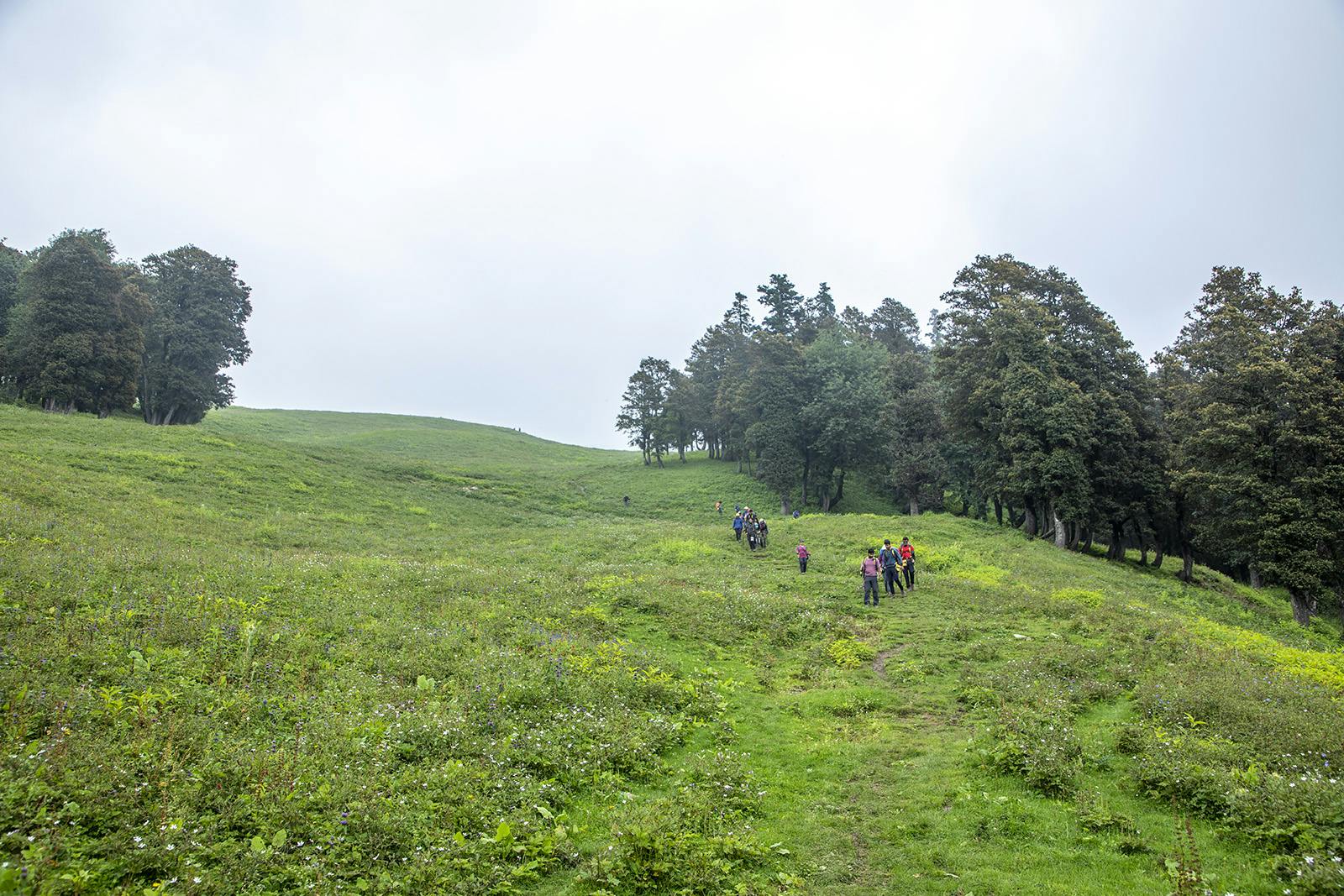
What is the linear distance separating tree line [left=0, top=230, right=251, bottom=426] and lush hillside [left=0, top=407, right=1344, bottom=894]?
35086 mm

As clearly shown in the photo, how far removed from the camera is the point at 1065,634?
740 inches

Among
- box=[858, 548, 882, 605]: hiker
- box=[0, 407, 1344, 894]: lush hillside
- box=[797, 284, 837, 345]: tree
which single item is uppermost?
box=[797, 284, 837, 345]: tree

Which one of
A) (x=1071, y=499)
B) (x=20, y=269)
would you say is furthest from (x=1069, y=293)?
(x=20, y=269)

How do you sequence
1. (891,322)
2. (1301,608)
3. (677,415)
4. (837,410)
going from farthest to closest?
(891,322), (677,415), (837,410), (1301,608)

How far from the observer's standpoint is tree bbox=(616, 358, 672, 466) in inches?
3248

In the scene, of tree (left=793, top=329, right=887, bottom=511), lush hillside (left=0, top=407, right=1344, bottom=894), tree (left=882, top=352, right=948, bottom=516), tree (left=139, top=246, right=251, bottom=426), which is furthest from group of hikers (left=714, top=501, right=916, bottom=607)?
tree (left=139, top=246, right=251, bottom=426)

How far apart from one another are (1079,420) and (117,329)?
72895mm

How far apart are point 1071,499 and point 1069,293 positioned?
1707 cm

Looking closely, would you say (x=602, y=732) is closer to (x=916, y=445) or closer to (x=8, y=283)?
(x=916, y=445)

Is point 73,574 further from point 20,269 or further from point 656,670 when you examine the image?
point 20,269

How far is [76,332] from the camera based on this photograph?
165 ft

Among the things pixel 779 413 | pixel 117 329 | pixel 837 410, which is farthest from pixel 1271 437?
pixel 117 329

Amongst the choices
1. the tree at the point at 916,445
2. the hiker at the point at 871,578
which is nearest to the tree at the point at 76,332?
the hiker at the point at 871,578

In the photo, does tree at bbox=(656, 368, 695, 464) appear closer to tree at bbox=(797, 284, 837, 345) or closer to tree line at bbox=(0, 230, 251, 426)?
tree at bbox=(797, 284, 837, 345)
